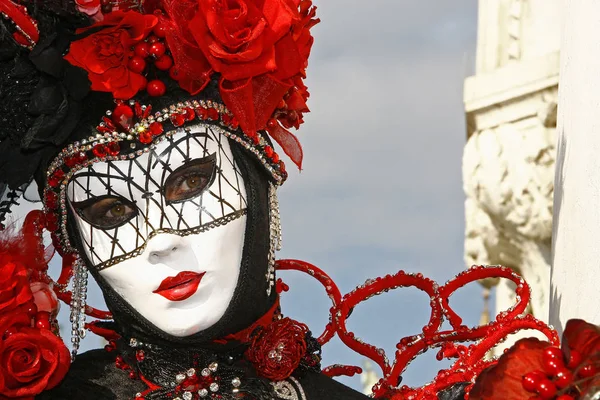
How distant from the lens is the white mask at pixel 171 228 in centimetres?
344

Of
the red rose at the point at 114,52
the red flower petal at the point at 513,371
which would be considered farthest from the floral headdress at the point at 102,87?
the red flower petal at the point at 513,371

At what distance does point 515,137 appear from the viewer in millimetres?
4727

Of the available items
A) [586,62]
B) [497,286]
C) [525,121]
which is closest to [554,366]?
[586,62]

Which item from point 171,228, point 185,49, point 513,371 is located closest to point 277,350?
point 171,228

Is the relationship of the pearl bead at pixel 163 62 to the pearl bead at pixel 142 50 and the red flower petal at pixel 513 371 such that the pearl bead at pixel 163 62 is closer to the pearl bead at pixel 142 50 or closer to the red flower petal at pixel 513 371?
the pearl bead at pixel 142 50

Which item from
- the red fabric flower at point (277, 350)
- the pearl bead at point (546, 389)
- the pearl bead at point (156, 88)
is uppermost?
the pearl bead at point (156, 88)

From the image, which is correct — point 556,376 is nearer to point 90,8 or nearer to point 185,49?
point 185,49

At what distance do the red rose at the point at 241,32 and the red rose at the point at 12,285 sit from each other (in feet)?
2.08

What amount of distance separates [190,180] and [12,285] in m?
0.46

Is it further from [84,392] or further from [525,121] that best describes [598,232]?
[525,121]

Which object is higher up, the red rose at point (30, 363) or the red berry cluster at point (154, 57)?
the red berry cluster at point (154, 57)

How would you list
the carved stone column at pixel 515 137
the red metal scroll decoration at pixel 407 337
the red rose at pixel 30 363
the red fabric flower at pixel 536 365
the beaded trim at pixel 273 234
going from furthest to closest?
1. the carved stone column at pixel 515 137
2. the red metal scroll decoration at pixel 407 337
3. the beaded trim at pixel 273 234
4. the red rose at pixel 30 363
5. the red fabric flower at pixel 536 365

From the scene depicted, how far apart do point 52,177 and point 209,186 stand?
376 mm

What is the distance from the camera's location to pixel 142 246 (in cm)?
345
